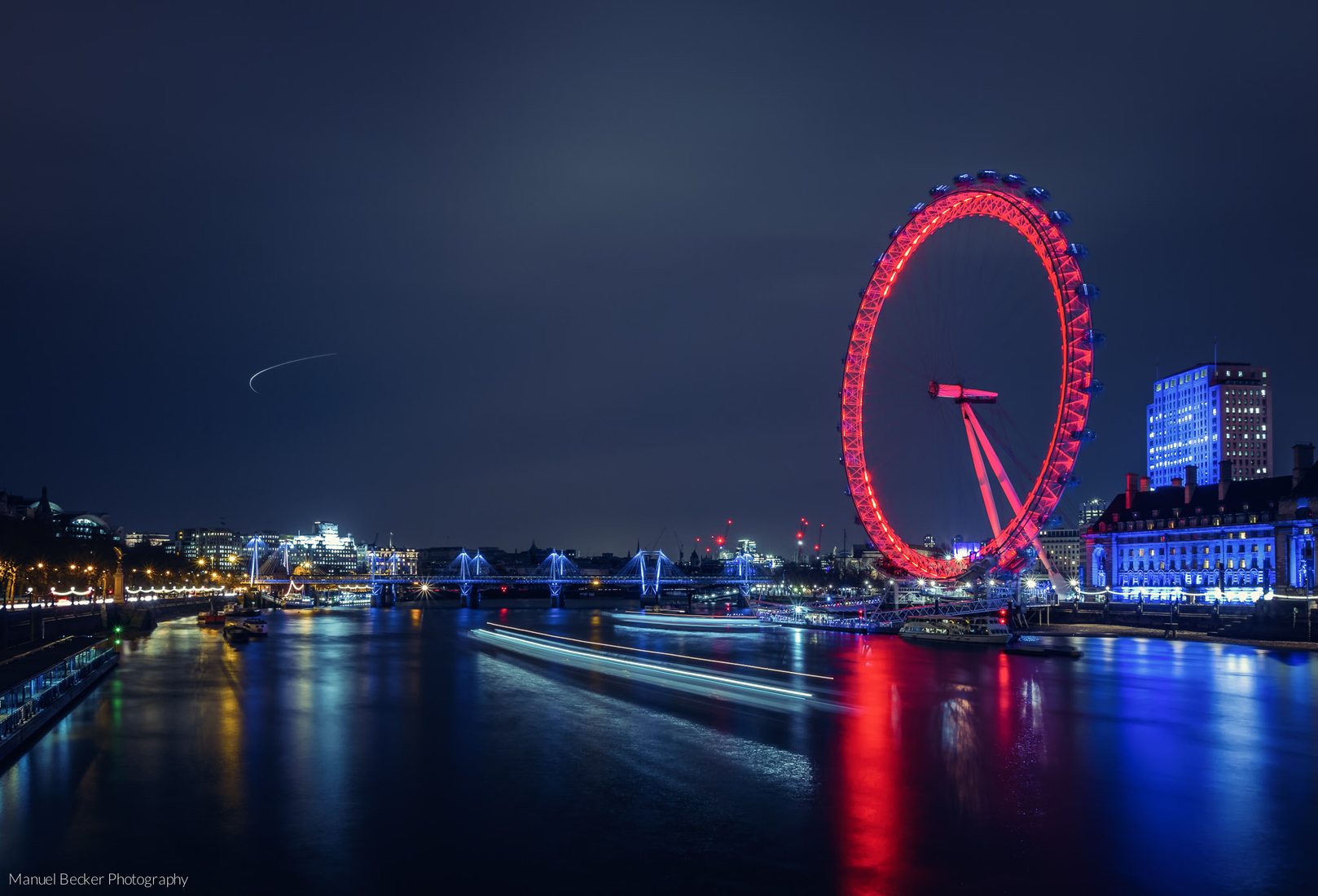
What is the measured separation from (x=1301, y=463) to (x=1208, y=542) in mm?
14251

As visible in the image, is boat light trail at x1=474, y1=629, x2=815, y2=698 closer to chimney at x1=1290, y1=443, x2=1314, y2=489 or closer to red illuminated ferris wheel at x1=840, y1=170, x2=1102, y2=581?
red illuminated ferris wheel at x1=840, y1=170, x2=1102, y2=581

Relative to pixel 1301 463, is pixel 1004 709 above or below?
below

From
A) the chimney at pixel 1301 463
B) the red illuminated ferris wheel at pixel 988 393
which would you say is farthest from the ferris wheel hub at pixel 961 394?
the chimney at pixel 1301 463

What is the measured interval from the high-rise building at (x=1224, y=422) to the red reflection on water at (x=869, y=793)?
521ft

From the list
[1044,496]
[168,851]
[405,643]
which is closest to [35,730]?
[168,851]

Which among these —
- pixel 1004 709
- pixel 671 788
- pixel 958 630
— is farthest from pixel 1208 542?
pixel 671 788

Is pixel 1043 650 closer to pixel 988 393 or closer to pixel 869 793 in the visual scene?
pixel 988 393

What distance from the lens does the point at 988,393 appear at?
76.9 metres

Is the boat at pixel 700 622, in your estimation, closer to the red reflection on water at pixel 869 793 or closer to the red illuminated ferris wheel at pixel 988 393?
the red illuminated ferris wheel at pixel 988 393

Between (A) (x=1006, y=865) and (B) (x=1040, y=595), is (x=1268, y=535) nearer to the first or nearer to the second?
(B) (x=1040, y=595)

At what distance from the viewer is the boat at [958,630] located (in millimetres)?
77938

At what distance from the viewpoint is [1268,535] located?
106062 mm

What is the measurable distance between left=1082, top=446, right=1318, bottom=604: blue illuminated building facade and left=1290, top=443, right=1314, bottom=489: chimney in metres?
0.11

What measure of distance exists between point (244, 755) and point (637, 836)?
14.5 metres
